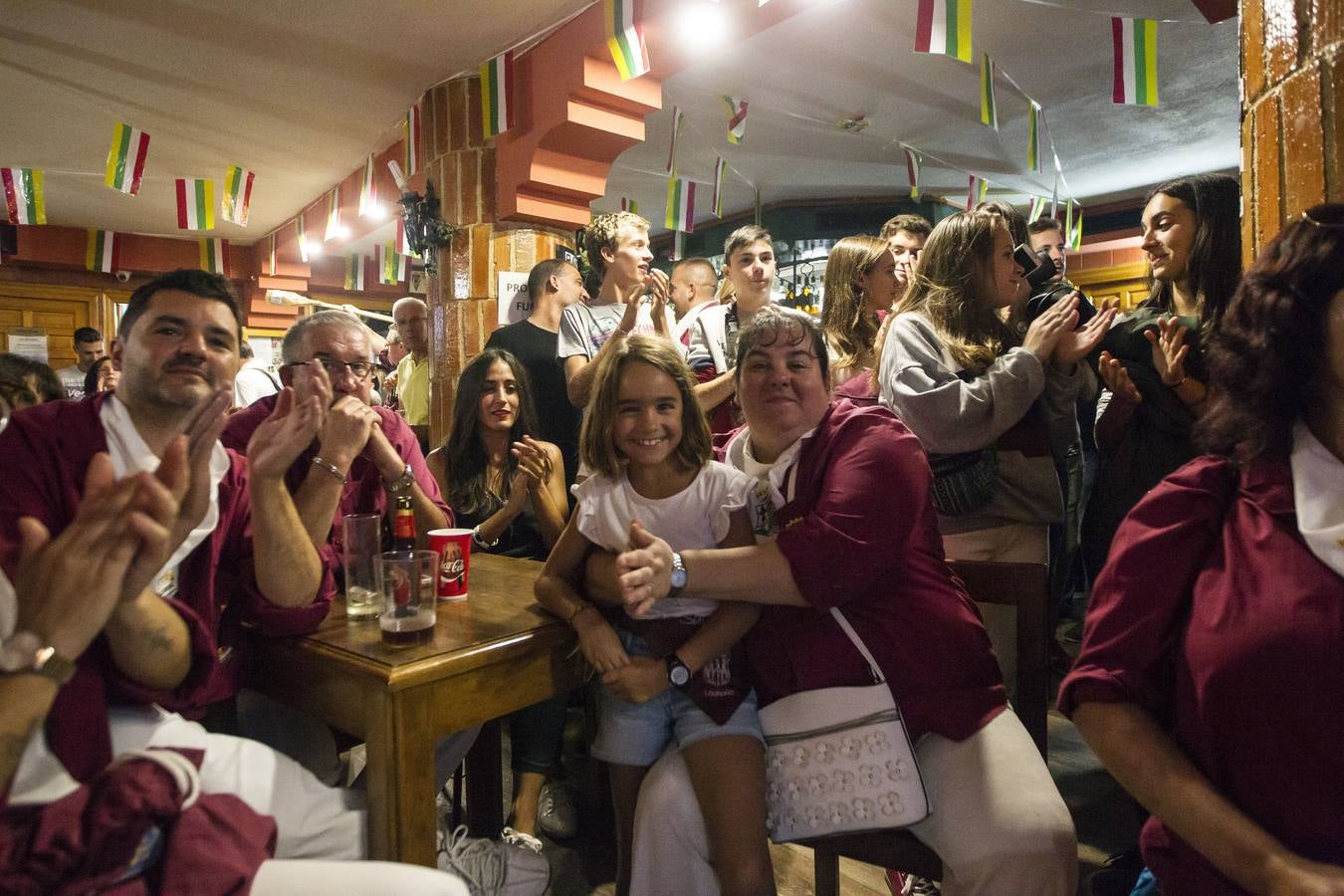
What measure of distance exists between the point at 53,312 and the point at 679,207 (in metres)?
7.01

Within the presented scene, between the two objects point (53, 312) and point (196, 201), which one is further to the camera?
point (53, 312)

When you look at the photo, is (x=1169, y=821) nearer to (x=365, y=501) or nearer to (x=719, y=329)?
(x=365, y=501)

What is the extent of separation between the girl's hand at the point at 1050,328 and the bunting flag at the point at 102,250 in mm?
9209

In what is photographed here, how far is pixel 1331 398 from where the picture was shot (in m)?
0.98

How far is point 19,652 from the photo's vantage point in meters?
0.79

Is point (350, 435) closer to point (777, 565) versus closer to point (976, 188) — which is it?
point (777, 565)

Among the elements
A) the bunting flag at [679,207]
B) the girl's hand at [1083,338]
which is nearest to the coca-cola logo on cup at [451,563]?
the girl's hand at [1083,338]

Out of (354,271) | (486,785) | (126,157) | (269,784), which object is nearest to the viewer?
(269,784)

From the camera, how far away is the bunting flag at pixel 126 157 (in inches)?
197

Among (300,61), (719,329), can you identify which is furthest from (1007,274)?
(300,61)

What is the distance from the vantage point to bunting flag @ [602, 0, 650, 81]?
338 centimetres

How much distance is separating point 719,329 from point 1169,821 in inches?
75.3

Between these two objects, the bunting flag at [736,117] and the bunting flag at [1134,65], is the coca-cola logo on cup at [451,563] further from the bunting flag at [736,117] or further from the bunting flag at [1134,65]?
the bunting flag at [736,117]

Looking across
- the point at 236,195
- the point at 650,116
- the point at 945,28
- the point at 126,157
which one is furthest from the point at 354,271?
the point at 945,28
